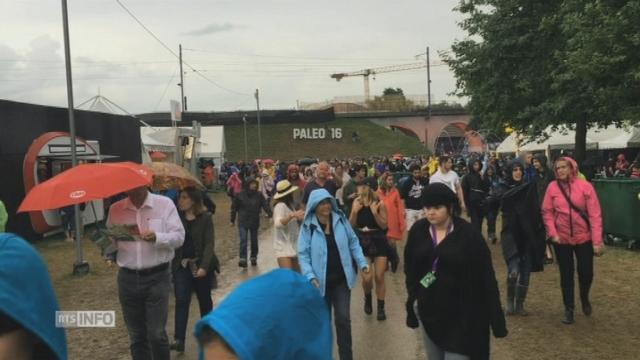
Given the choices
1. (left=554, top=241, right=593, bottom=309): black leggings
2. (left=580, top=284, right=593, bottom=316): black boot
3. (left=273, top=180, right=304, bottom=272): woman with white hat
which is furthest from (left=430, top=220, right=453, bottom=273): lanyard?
(left=580, top=284, right=593, bottom=316): black boot

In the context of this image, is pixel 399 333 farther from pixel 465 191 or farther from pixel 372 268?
pixel 465 191

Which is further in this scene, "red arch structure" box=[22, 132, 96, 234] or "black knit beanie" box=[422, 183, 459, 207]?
"red arch structure" box=[22, 132, 96, 234]

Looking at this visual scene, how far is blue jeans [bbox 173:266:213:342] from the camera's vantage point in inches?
258

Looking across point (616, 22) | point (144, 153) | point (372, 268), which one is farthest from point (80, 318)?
point (144, 153)

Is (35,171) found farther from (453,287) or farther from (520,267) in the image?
(453,287)

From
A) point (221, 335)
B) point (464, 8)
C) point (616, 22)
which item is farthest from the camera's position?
point (464, 8)

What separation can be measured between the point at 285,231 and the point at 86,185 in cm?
319

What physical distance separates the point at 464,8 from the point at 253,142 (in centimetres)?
5220

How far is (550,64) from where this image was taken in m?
20.6

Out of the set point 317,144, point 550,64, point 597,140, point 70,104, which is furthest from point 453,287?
point 317,144

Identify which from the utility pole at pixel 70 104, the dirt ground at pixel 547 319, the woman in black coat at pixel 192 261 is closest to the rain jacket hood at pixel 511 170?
the dirt ground at pixel 547 319

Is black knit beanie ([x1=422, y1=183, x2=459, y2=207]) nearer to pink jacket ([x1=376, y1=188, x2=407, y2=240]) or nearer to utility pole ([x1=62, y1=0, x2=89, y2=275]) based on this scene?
pink jacket ([x1=376, y1=188, x2=407, y2=240])

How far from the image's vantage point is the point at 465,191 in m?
13.0

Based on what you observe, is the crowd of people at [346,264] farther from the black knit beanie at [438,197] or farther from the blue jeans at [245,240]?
the blue jeans at [245,240]
